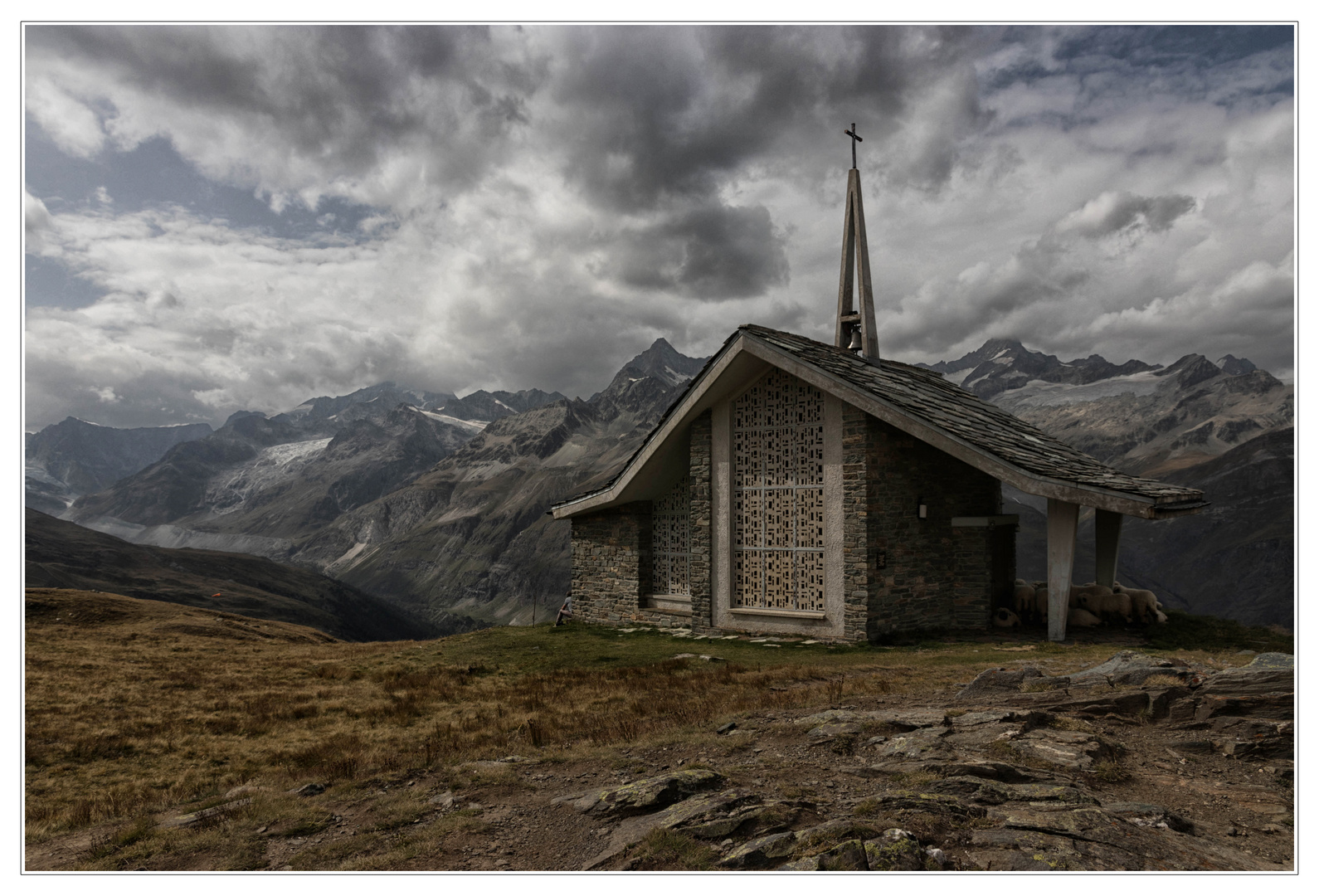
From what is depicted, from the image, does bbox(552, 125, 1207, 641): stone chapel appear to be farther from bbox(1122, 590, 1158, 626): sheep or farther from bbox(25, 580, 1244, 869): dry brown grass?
bbox(1122, 590, 1158, 626): sheep

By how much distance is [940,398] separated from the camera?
22.5 m

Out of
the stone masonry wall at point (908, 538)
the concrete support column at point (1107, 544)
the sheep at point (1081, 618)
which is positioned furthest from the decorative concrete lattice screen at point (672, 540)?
the concrete support column at point (1107, 544)

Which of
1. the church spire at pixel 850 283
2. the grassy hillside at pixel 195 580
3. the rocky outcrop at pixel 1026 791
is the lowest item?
the grassy hillside at pixel 195 580

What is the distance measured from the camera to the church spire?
2563cm

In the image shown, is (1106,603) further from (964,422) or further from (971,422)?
(964,422)

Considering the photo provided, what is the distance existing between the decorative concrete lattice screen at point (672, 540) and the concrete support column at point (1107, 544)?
12441 mm

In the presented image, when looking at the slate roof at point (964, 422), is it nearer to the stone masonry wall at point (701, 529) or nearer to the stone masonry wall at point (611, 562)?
the stone masonry wall at point (701, 529)

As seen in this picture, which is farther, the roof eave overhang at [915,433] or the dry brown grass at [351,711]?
the roof eave overhang at [915,433]

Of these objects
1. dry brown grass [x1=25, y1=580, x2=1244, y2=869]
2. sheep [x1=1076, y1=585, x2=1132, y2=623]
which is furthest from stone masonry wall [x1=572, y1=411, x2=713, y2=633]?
sheep [x1=1076, y1=585, x2=1132, y2=623]

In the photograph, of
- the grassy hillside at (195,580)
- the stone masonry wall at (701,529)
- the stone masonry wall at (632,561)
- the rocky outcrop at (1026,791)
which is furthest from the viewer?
the grassy hillside at (195,580)

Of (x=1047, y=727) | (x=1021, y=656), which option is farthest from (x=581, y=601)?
(x=1047, y=727)

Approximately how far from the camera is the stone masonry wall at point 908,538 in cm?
1873

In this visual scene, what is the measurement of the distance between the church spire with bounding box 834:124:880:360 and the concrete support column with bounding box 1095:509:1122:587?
8.62m

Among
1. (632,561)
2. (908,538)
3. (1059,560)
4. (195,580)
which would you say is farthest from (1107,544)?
(195,580)
